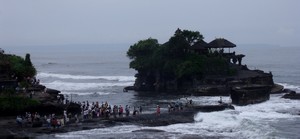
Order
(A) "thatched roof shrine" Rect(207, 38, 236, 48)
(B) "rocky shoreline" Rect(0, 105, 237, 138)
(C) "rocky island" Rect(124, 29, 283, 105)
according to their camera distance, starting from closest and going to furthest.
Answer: (B) "rocky shoreline" Rect(0, 105, 237, 138)
(C) "rocky island" Rect(124, 29, 283, 105)
(A) "thatched roof shrine" Rect(207, 38, 236, 48)

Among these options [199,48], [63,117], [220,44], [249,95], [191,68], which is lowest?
[63,117]

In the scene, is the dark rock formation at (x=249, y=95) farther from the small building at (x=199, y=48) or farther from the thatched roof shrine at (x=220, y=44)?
the small building at (x=199, y=48)

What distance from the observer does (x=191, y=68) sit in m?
75.4

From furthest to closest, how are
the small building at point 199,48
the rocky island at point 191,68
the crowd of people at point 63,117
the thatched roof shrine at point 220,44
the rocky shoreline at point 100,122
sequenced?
the small building at point 199,48
the thatched roof shrine at point 220,44
the rocky island at point 191,68
the crowd of people at point 63,117
the rocky shoreline at point 100,122

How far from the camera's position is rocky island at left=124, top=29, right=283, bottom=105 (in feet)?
241

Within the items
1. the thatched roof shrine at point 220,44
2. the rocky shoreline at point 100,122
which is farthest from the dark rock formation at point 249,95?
the thatched roof shrine at point 220,44

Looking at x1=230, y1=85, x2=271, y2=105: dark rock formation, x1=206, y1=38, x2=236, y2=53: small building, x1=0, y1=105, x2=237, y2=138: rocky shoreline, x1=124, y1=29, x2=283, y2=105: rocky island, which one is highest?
x1=206, y1=38, x2=236, y2=53: small building

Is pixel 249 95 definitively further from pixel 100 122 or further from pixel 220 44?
pixel 100 122

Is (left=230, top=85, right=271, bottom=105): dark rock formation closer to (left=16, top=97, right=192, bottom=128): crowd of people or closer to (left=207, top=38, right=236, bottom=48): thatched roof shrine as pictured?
(left=16, top=97, right=192, bottom=128): crowd of people

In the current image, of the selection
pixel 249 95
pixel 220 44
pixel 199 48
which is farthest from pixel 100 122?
pixel 220 44

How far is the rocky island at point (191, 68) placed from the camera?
73438 millimetres

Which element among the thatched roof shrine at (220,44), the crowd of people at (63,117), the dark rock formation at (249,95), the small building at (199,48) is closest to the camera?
the crowd of people at (63,117)

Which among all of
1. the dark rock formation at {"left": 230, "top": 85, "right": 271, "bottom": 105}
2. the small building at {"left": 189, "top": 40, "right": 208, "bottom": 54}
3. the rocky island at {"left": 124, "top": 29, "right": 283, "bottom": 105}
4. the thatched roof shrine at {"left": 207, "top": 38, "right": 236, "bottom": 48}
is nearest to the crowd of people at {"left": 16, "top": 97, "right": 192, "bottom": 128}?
the dark rock formation at {"left": 230, "top": 85, "right": 271, "bottom": 105}

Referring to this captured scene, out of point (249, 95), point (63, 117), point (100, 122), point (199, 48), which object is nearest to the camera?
point (100, 122)
